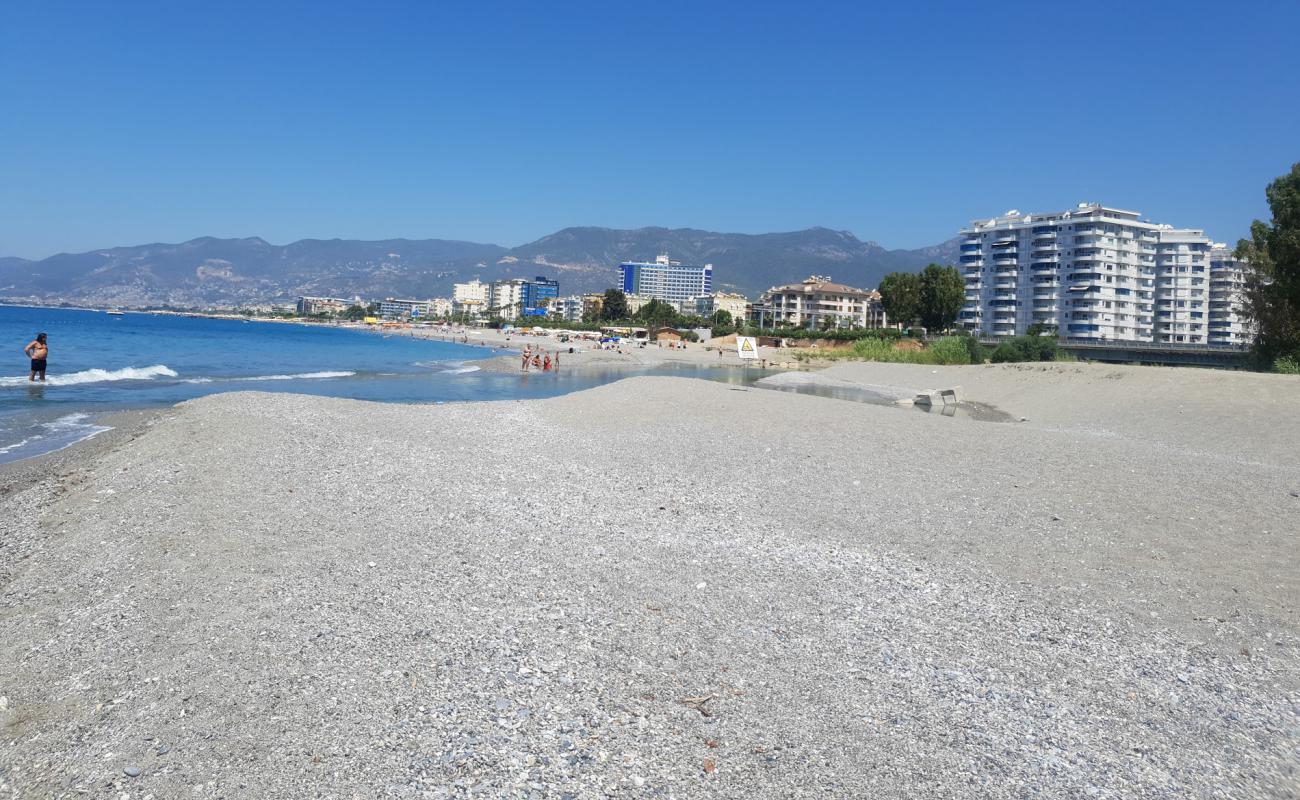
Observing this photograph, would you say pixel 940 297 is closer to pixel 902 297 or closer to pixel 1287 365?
pixel 902 297

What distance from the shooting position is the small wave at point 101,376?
2995 cm

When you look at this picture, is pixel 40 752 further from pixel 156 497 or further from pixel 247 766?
pixel 156 497

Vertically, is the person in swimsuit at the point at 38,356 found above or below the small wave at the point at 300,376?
above

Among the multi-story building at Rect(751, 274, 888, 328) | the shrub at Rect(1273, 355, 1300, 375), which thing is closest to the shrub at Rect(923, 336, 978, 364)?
the shrub at Rect(1273, 355, 1300, 375)

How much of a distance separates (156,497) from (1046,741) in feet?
33.1

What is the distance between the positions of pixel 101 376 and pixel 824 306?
112153mm

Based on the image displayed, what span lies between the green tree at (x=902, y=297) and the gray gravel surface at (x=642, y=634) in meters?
73.2

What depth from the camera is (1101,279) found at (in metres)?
91.4

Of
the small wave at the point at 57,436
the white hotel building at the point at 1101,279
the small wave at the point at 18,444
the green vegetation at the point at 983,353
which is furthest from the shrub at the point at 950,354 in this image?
the white hotel building at the point at 1101,279

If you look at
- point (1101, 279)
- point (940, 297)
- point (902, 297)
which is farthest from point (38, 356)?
point (1101, 279)

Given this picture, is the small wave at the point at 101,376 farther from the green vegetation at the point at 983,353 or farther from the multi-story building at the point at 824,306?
the multi-story building at the point at 824,306

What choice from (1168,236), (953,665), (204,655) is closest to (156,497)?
(204,655)

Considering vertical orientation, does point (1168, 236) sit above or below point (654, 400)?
above

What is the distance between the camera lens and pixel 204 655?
5.49 metres
